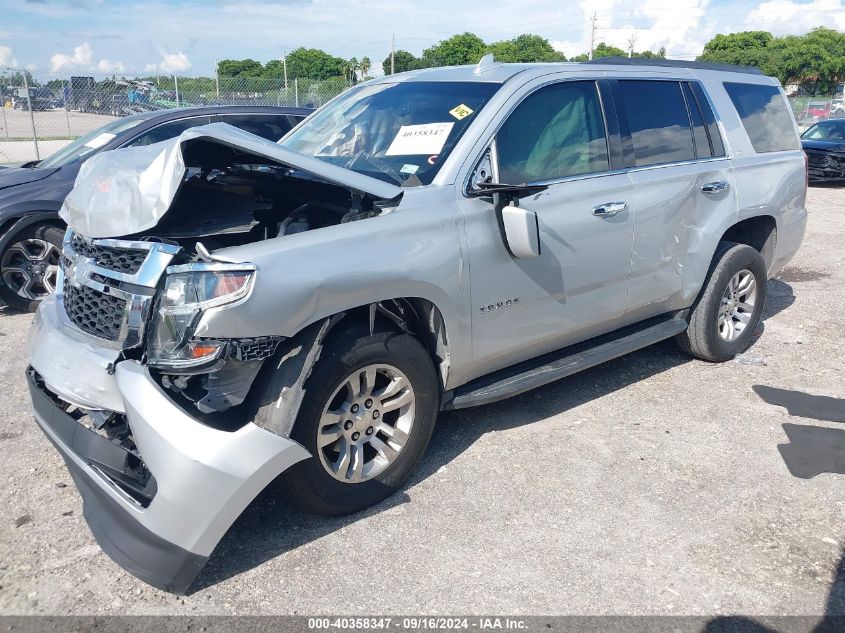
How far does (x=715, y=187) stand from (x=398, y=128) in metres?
2.23

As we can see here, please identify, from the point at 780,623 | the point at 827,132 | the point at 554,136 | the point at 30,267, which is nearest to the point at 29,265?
Answer: the point at 30,267

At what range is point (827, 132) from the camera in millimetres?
16406

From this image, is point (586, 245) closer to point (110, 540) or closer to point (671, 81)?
point (671, 81)

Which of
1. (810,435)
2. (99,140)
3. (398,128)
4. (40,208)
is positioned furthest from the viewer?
(99,140)

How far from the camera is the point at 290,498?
9.98 feet

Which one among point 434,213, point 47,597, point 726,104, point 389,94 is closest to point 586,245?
point 434,213

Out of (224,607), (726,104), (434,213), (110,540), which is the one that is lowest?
(224,607)

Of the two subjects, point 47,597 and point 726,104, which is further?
point 726,104

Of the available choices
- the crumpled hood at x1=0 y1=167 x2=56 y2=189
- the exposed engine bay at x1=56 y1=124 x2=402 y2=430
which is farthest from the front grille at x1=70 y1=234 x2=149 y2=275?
the crumpled hood at x1=0 y1=167 x2=56 y2=189

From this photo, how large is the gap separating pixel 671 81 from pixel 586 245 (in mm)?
1569

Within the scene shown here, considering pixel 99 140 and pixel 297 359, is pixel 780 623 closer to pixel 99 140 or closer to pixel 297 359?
pixel 297 359

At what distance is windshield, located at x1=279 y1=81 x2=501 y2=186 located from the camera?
3568mm

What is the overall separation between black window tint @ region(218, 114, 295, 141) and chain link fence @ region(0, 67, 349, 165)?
10.2 metres

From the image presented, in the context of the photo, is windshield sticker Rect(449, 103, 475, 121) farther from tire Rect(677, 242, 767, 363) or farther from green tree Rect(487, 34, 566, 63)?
green tree Rect(487, 34, 566, 63)
